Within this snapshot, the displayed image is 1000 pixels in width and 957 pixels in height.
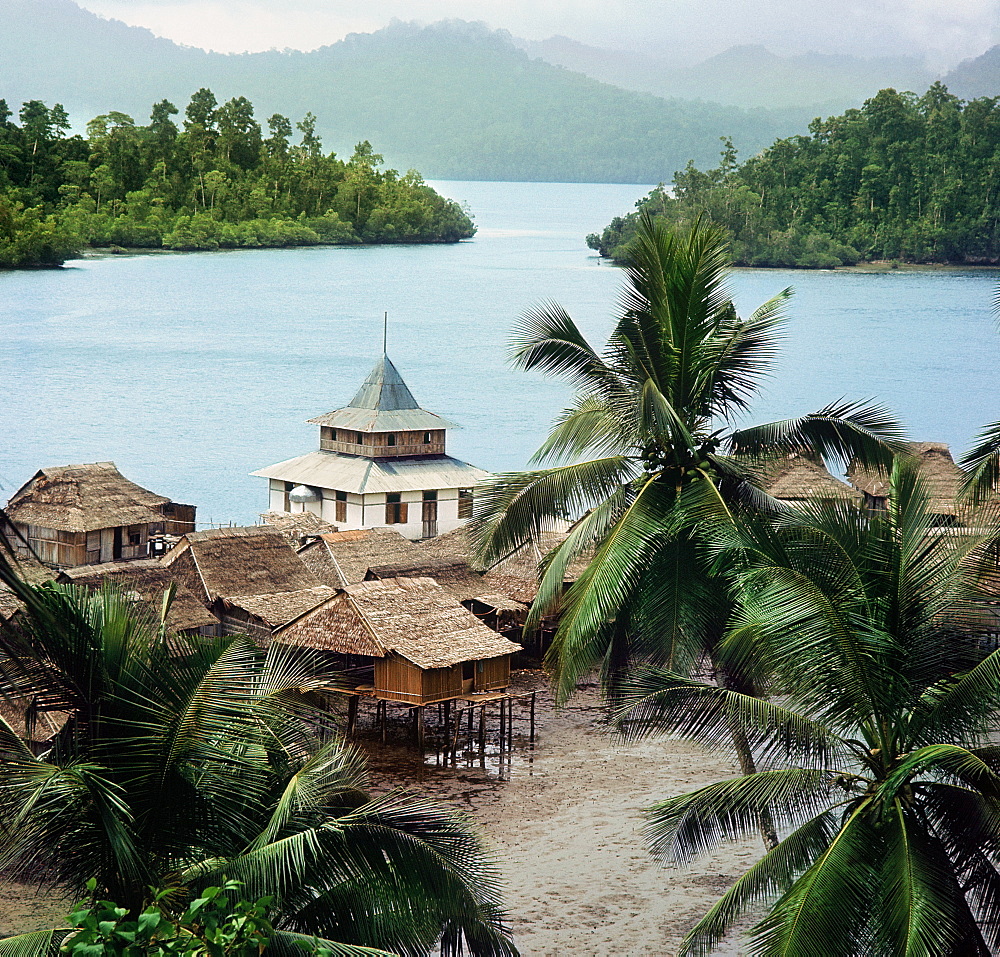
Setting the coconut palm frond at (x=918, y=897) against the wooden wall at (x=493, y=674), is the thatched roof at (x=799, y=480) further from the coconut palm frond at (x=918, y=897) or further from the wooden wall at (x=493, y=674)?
the coconut palm frond at (x=918, y=897)

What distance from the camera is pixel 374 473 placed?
46.5 meters

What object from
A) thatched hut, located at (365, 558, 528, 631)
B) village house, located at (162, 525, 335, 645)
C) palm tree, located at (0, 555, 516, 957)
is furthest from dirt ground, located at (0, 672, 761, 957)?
palm tree, located at (0, 555, 516, 957)

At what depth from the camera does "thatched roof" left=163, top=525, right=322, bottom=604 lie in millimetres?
33344

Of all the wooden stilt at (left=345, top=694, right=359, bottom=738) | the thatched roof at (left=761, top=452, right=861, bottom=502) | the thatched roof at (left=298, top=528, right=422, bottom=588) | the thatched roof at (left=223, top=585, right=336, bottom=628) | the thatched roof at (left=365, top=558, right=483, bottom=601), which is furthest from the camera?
the thatched roof at (left=761, top=452, right=861, bottom=502)

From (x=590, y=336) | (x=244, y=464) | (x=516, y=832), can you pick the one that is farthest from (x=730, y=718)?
(x=590, y=336)

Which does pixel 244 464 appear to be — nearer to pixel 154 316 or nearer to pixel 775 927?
pixel 154 316

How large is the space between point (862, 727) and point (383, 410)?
37.6m

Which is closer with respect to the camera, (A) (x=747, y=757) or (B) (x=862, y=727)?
(B) (x=862, y=727)

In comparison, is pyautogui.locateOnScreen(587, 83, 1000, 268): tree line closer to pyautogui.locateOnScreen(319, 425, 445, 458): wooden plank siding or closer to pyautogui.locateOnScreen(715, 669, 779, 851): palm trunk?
pyautogui.locateOnScreen(319, 425, 445, 458): wooden plank siding

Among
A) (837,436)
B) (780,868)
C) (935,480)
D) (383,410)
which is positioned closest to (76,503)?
(383,410)

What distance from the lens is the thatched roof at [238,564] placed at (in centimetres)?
3334

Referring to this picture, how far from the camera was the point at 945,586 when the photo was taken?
41.2 feet

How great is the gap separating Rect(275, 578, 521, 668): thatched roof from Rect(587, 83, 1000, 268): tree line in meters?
80.1

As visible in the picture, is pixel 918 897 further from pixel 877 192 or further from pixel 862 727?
pixel 877 192
